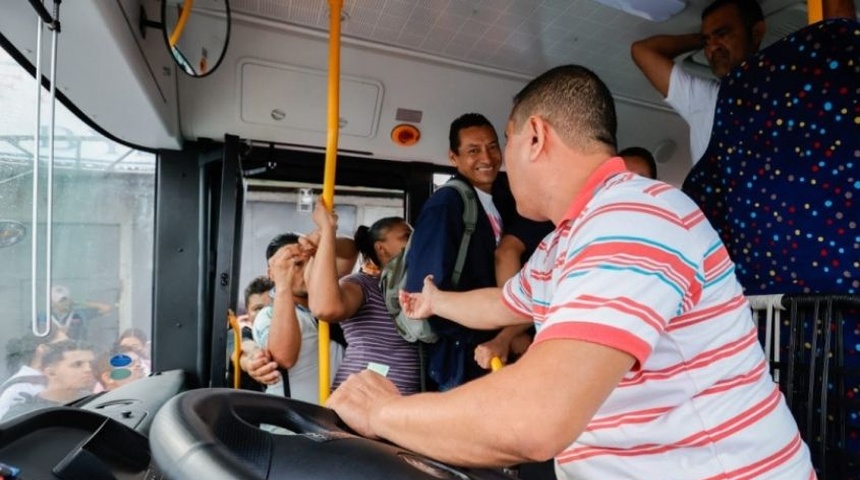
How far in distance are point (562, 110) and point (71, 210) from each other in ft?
6.90

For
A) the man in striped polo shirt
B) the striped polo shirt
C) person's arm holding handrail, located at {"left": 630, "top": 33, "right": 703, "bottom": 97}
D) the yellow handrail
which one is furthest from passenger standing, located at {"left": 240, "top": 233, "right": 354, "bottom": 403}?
person's arm holding handrail, located at {"left": 630, "top": 33, "right": 703, "bottom": 97}

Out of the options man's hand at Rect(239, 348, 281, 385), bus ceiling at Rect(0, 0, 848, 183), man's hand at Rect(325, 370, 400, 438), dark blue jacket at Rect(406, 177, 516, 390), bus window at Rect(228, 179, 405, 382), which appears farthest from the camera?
bus window at Rect(228, 179, 405, 382)

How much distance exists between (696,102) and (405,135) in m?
1.52

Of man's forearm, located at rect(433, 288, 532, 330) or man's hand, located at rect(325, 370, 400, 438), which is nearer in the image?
man's hand, located at rect(325, 370, 400, 438)

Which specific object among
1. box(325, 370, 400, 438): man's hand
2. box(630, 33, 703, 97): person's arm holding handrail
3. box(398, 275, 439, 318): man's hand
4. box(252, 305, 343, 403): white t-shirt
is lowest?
box(252, 305, 343, 403): white t-shirt

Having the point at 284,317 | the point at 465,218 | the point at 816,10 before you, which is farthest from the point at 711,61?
the point at 284,317

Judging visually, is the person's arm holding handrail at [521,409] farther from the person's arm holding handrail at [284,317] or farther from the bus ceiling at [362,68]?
the person's arm holding handrail at [284,317]

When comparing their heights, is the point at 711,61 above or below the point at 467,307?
above

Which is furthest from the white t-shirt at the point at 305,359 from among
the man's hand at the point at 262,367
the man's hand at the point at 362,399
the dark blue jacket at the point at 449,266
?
the man's hand at the point at 362,399

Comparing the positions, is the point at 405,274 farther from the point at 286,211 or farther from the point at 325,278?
the point at 286,211

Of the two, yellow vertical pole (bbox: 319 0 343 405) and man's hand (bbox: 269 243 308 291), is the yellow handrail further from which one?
man's hand (bbox: 269 243 308 291)

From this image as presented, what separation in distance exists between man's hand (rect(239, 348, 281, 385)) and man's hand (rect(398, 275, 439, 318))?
838 mm

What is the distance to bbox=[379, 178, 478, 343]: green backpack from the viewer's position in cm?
190

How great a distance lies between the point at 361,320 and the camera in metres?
2.33
